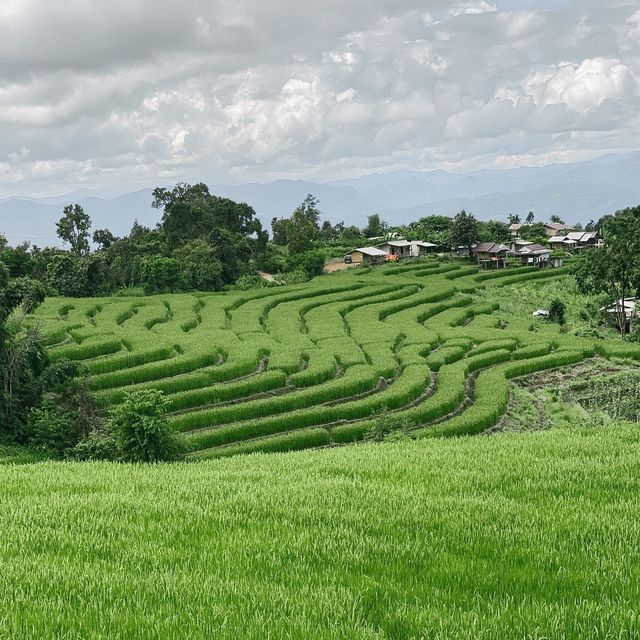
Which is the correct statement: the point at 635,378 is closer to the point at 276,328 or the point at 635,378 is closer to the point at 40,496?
the point at 276,328

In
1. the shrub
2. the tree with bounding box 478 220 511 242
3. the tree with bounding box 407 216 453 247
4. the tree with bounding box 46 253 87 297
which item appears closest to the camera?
the shrub

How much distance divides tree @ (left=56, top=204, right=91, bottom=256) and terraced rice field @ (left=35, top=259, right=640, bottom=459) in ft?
154

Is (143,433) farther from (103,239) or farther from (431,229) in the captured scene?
(431,229)

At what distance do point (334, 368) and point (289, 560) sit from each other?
1500 inches

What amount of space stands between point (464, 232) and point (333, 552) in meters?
101

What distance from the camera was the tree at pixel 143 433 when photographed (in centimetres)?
2755

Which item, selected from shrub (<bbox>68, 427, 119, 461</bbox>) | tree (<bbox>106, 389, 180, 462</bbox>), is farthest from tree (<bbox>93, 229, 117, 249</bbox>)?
tree (<bbox>106, 389, 180, 462</bbox>)

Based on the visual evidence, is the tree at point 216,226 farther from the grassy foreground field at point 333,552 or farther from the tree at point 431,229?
the grassy foreground field at point 333,552

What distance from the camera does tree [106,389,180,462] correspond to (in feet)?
90.4

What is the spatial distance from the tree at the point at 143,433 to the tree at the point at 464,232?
8350 centimetres

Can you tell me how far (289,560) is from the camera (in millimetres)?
9094

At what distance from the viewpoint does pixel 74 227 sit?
→ 115 m

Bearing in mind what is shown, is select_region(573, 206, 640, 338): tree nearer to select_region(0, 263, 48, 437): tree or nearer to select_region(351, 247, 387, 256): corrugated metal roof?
select_region(351, 247, 387, 256): corrugated metal roof

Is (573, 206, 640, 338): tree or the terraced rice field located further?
(573, 206, 640, 338): tree
